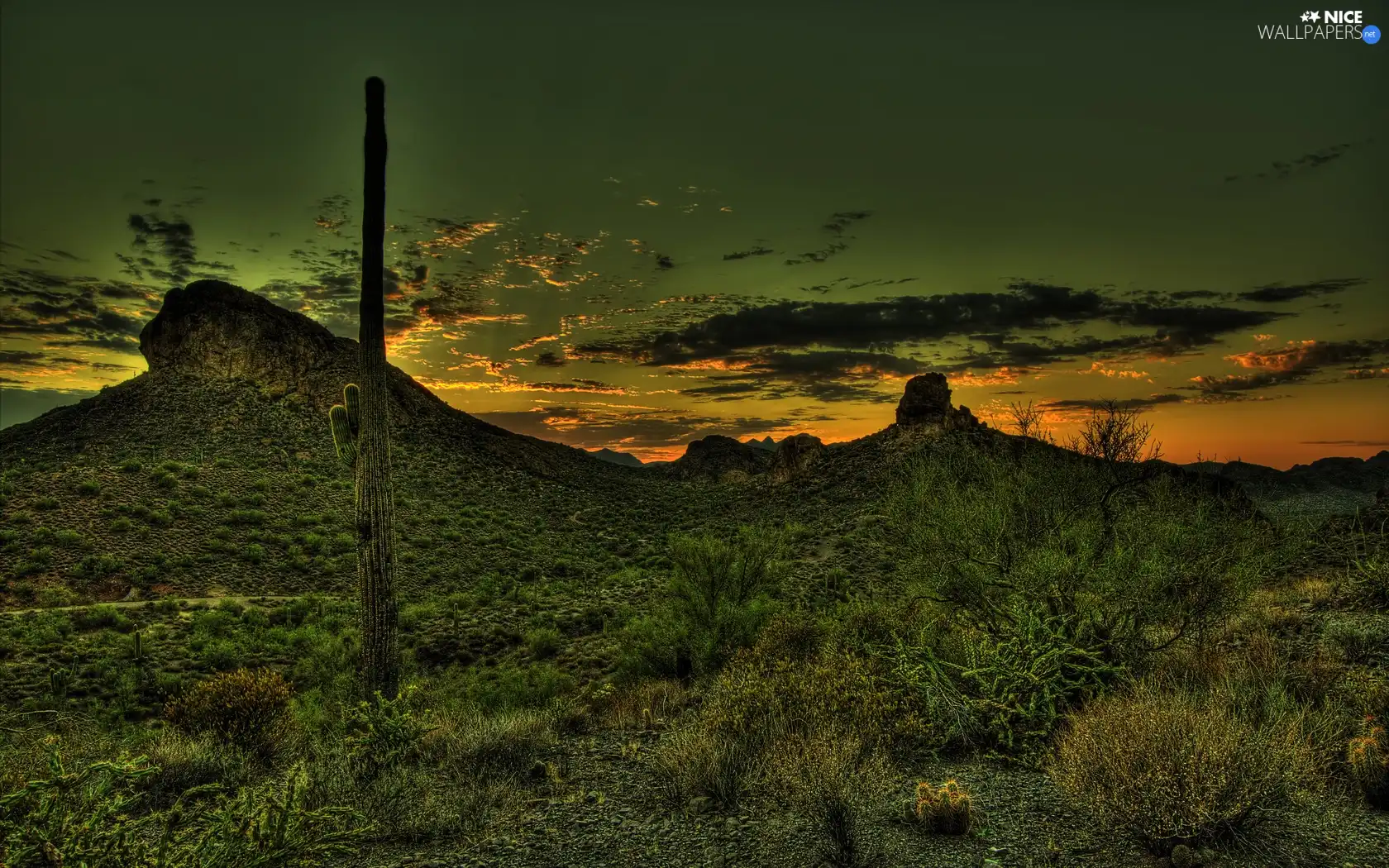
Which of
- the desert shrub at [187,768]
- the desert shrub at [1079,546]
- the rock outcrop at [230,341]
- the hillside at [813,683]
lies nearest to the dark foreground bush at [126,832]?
the hillside at [813,683]

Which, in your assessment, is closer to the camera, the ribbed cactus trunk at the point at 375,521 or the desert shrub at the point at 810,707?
the desert shrub at the point at 810,707

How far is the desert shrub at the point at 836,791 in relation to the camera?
5.56 metres

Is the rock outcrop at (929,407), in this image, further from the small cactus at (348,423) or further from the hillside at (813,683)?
the small cactus at (348,423)

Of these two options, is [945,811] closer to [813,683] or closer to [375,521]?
[813,683]

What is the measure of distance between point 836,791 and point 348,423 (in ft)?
25.2

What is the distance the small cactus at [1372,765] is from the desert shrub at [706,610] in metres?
9.72

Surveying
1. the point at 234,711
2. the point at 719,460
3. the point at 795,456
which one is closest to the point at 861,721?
the point at 234,711

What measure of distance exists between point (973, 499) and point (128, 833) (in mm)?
11435

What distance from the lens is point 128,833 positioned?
15.0 ft

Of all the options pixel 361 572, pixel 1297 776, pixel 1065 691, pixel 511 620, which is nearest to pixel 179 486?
pixel 511 620

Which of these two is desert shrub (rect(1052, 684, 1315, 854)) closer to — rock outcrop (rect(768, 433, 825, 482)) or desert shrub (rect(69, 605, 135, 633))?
desert shrub (rect(69, 605, 135, 633))

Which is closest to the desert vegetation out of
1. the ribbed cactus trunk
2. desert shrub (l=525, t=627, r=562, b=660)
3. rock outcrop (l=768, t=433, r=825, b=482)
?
the ribbed cactus trunk

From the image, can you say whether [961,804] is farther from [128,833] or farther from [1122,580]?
[128,833]

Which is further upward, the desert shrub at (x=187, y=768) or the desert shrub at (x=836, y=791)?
the desert shrub at (x=836, y=791)
